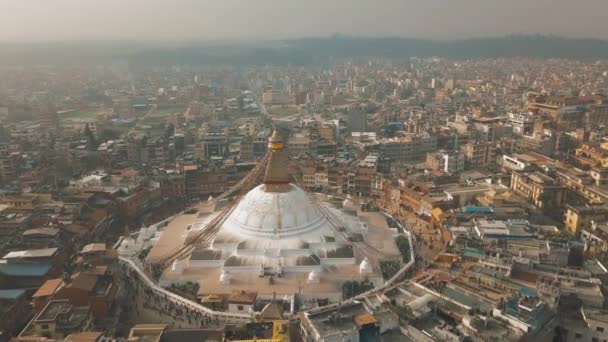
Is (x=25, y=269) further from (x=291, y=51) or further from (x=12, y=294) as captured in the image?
(x=291, y=51)

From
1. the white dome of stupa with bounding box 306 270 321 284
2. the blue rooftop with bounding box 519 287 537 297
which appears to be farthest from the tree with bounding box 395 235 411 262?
the blue rooftop with bounding box 519 287 537 297

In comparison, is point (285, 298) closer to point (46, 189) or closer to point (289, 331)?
point (289, 331)

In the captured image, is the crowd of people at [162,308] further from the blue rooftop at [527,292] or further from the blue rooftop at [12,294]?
the blue rooftop at [527,292]

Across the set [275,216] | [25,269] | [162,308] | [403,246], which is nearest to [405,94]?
[403,246]

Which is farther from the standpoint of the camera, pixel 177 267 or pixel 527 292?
pixel 177 267

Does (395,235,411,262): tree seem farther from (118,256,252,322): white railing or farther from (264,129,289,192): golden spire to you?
(118,256,252,322): white railing

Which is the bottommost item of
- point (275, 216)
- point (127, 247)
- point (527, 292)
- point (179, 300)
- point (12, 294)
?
point (179, 300)

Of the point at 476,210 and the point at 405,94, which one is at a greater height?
the point at 405,94

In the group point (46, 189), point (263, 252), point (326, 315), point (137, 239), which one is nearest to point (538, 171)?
point (263, 252)

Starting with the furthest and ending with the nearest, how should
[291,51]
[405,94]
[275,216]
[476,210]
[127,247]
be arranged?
[291,51]
[405,94]
[476,210]
[127,247]
[275,216]

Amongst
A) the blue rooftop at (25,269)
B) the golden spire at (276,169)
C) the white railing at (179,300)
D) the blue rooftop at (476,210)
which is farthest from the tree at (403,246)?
the blue rooftop at (25,269)
